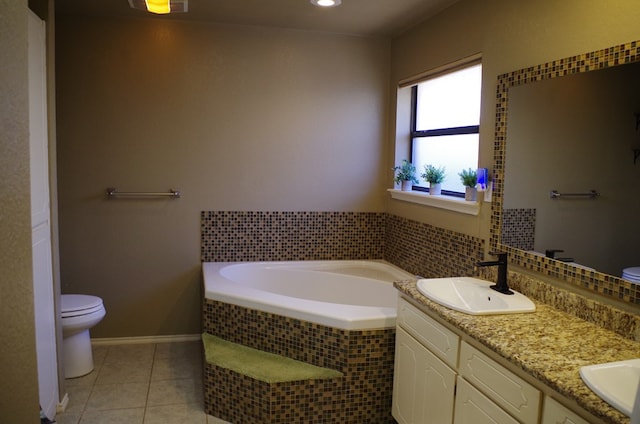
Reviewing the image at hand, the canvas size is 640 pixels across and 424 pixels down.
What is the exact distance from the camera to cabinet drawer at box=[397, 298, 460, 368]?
2004 mm

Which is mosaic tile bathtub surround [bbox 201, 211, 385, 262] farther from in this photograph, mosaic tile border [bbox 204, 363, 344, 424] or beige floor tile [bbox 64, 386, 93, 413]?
mosaic tile border [bbox 204, 363, 344, 424]

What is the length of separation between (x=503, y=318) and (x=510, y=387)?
15.4 inches

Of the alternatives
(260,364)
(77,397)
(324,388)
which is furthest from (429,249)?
(77,397)

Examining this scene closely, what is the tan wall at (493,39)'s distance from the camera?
6.60 feet

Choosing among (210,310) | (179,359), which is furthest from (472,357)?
(179,359)

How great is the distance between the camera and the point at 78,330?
10.5ft

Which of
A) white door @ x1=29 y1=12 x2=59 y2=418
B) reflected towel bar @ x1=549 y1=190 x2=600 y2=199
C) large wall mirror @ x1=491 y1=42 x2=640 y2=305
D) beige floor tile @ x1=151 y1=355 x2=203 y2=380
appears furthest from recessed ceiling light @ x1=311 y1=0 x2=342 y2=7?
beige floor tile @ x1=151 y1=355 x2=203 y2=380

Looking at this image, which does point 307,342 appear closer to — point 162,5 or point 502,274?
point 502,274

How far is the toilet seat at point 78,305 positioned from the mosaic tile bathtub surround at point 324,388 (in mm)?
968

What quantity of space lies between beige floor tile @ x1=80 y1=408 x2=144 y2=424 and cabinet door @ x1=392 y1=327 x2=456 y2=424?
142 centimetres

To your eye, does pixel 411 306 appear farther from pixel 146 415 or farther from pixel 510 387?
pixel 146 415

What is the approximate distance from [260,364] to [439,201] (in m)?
1.50

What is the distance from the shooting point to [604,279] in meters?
1.93

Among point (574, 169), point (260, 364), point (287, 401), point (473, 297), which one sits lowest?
point (287, 401)
